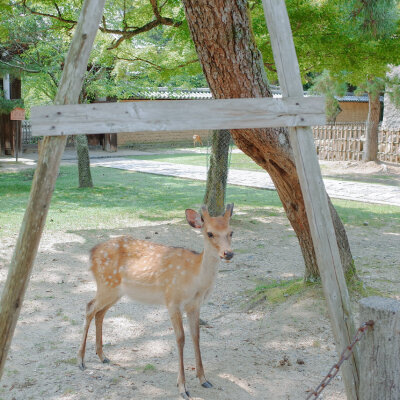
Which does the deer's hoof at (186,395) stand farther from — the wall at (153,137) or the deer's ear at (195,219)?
the wall at (153,137)

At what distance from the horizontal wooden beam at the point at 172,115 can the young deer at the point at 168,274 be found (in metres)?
1.05

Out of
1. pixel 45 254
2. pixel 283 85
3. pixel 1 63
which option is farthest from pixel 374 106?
pixel 283 85

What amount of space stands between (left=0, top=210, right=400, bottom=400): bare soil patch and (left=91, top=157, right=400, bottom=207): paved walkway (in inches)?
212

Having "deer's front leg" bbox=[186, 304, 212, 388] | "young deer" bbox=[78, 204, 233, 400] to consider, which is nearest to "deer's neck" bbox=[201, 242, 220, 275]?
"young deer" bbox=[78, 204, 233, 400]

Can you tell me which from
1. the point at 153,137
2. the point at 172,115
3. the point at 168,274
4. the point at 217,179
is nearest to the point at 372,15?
the point at 217,179

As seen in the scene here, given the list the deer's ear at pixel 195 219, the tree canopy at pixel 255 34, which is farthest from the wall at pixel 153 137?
the deer's ear at pixel 195 219

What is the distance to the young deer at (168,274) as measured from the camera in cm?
386

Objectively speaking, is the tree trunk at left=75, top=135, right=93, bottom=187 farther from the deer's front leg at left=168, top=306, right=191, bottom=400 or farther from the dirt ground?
the deer's front leg at left=168, top=306, right=191, bottom=400

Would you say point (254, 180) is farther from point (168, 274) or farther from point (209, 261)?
point (209, 261)

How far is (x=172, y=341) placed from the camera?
15.5 ft

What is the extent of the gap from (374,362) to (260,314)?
2526mm

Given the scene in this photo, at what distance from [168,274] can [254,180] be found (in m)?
11.2

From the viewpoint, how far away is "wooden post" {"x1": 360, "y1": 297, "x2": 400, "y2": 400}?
2717 mm

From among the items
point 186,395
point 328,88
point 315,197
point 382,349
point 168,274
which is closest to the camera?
point 382,349
